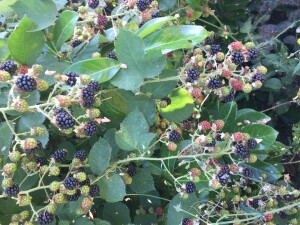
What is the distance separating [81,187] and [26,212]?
6.7 inches

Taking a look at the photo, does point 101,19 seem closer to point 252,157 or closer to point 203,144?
point 203,144

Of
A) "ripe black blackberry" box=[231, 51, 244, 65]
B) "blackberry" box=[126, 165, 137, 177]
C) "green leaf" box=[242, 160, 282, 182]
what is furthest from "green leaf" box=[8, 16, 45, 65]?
"green leaf" box=[242, 160, 282, 182]

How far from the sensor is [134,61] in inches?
37.7

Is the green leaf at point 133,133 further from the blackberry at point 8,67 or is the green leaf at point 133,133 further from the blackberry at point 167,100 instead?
the blackberry at point 8,67

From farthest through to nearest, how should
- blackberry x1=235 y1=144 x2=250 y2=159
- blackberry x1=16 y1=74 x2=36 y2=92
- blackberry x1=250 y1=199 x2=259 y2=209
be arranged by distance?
blackberry x1=250 y1=199 x2=259 y2=209 → blackberry x1=235 y1=144 x2=250 y2=159 → blackberry x1=16 y1=74 x2=36 y2=92

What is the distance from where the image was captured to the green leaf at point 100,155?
0.98 metres

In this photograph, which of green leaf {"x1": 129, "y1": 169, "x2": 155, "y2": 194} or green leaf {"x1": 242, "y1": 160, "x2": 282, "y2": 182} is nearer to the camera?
green leaf {"x1": 129, "y1": 169, "x2": 155, "y2": 194}

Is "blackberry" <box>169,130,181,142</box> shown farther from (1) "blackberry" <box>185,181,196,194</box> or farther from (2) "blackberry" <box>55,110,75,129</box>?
(2) "blackberry" <box>55,110,75,129</box>

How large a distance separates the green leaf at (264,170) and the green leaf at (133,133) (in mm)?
442

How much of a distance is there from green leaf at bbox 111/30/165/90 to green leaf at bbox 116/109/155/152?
78 mm

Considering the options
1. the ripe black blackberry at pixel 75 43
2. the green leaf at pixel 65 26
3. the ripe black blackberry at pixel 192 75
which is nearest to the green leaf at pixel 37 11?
the green leaf at pixel 65 26

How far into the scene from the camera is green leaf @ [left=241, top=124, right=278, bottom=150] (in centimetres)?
113

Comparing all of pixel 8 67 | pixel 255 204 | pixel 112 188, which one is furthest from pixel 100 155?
pixel 255 204

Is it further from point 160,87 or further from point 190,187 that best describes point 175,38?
point 190,187
